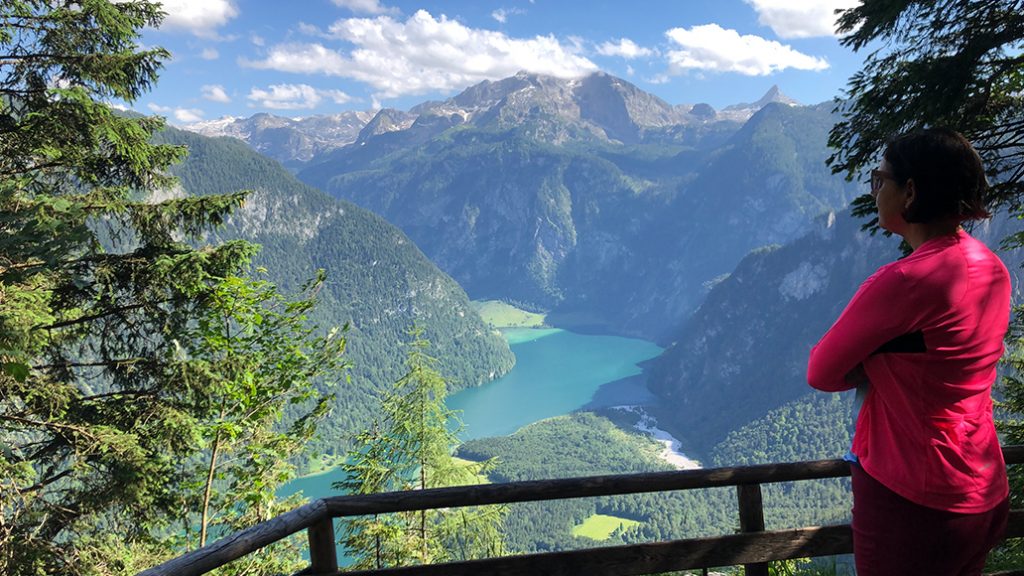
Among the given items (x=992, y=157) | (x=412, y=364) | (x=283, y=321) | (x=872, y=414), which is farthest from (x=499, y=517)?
(x=872, y=414)

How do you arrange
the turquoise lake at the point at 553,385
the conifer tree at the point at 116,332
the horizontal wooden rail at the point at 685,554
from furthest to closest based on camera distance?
the turquoise lake at the point at 553,385 < the conifer tree at the point at 116,332 < the horizontal wooden rail at the point at 685,554

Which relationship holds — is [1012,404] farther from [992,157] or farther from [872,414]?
[872,414]

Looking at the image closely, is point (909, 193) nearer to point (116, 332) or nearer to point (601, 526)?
point (116, 332)

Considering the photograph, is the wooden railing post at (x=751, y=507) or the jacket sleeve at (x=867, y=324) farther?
the wooden railing post at (x=751, y=507)

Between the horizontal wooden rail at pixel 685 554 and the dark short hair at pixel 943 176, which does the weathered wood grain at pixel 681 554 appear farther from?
the dark short hair at pixel 943 176

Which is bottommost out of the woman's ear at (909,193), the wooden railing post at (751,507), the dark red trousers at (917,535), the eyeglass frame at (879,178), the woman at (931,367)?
the wooden railing post at (751,507)

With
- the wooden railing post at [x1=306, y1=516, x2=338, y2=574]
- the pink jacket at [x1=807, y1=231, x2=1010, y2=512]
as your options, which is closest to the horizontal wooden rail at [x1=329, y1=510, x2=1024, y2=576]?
the wooden railing post at [x1=306, y1=516, x2=338, y2=574]

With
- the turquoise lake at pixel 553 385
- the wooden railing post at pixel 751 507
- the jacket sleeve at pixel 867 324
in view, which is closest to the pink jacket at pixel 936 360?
the jacket sleeve at pixel 867 324
